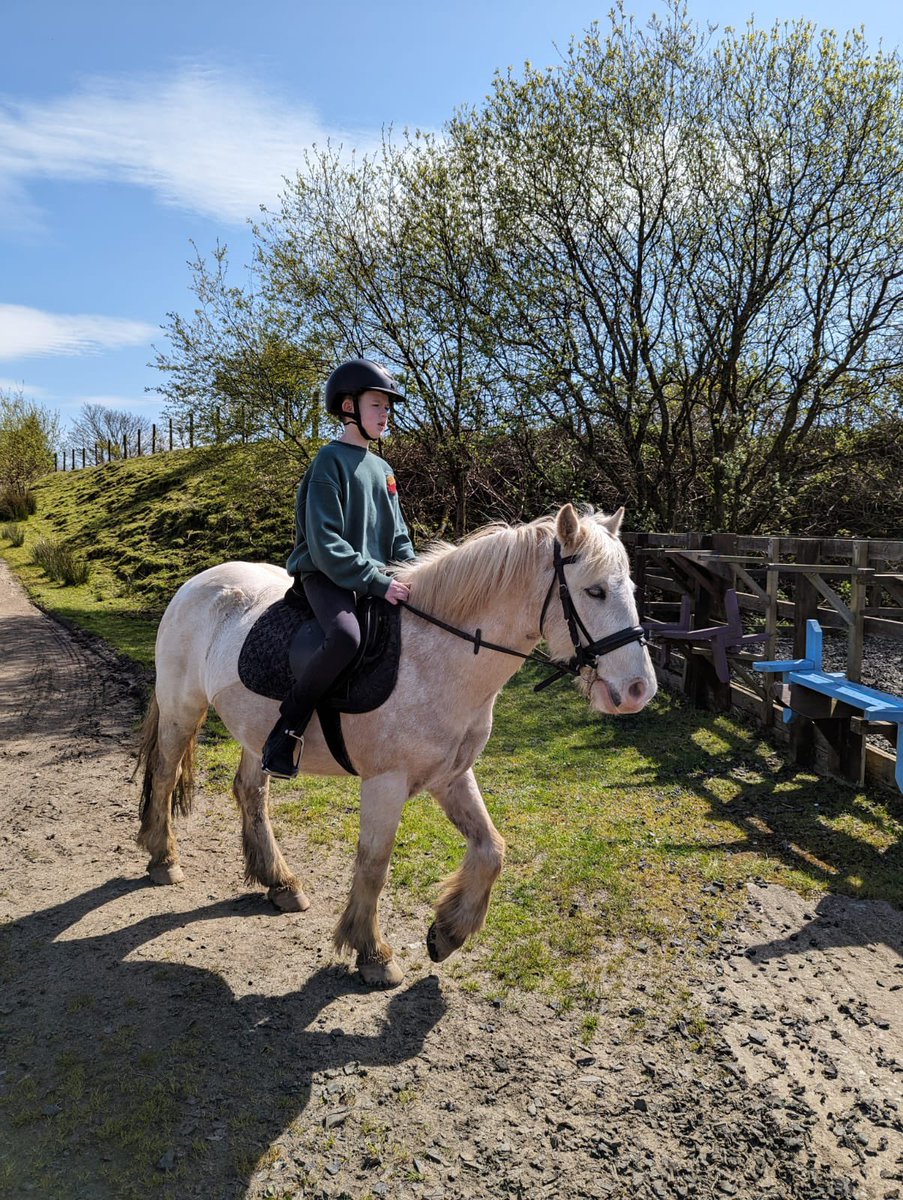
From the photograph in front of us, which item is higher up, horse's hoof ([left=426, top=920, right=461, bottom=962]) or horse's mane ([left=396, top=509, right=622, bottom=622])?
horse's mane ([left=396, top=509, right=622, bottom=622])

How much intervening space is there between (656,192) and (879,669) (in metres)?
8.35

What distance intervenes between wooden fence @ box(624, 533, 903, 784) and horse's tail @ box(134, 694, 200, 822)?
502 centimetres

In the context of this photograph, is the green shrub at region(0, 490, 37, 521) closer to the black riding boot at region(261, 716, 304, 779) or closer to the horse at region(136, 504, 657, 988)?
the horse at region(136, 504, 657, 988)

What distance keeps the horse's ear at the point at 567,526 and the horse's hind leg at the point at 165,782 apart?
279 centimetres

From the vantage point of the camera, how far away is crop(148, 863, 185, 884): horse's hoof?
4.91 metres

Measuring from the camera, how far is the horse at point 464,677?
3.29 metres

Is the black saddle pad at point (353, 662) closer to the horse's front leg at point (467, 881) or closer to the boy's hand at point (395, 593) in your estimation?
the boy's hand at point (395, 593)

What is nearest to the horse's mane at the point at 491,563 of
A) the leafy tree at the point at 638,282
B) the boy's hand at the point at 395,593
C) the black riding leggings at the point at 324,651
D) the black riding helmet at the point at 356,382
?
the boy's hand at the point at 395,593

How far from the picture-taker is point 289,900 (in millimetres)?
4551

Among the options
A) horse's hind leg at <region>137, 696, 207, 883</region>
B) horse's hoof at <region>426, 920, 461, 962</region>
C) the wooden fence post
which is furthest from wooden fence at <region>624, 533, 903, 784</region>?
horse's hind leg at <region>137, 696, 207, 883</region>

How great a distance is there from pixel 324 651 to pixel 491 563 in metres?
0.88

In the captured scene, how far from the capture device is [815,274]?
12375 millimetres

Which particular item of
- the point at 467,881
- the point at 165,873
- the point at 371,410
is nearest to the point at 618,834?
the point at 467,881

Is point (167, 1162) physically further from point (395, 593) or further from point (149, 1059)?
point (395, 593)
